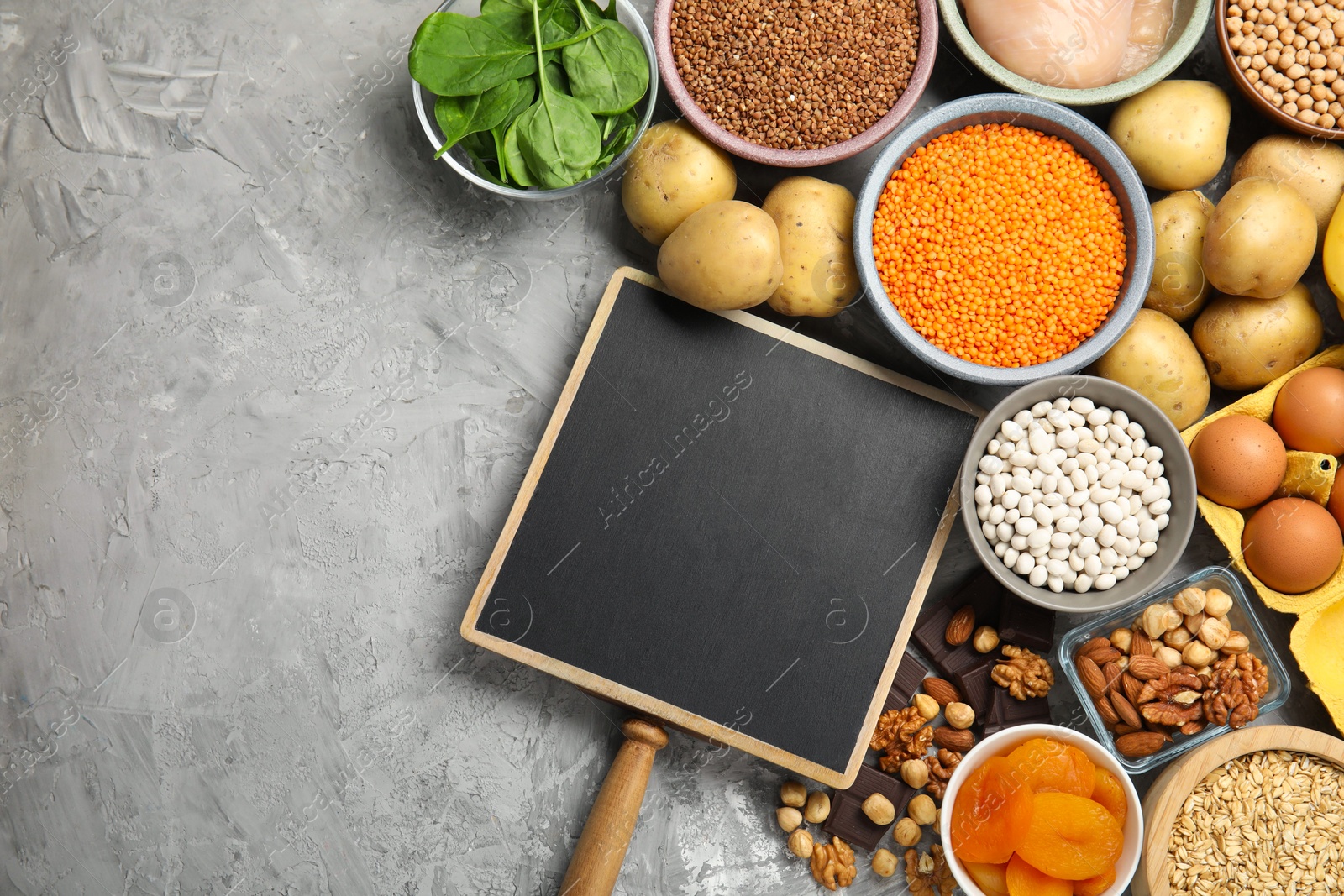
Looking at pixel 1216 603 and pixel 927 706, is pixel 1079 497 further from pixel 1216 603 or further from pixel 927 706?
pixel 927 706

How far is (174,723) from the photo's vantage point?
1.35 meters

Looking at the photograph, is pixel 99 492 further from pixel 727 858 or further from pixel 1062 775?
pixel 1062 775

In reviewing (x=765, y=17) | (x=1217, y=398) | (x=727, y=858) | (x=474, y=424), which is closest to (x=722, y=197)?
(x=765, y=17)

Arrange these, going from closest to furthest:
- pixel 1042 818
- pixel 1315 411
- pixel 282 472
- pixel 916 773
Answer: pixel 1042 818 → pixel 1315 411 → pixel 916 773 → pixel 282 472

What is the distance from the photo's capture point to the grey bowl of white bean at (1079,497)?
3.77 ft

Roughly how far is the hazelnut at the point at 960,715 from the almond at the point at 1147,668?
23 cm

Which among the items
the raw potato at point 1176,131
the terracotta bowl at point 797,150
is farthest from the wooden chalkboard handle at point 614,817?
the raw potato at point 1176,131

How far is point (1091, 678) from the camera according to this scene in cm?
121

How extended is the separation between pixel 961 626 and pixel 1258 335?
60cm

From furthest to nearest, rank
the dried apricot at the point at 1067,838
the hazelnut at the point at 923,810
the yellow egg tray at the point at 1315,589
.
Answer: the hazelnut at the point at 923,810
the yellow egg tray at the point at 1315,589
the dried apricot at the point at 1067,838

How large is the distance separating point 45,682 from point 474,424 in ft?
2.67

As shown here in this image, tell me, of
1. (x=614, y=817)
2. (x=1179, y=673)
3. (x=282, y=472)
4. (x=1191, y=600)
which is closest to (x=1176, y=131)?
(x=1191, y=600)

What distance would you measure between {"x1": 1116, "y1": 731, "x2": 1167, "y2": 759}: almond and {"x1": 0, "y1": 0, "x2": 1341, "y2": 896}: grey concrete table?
12 cm

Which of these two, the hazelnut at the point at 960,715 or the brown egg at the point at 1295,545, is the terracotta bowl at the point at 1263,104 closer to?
the brown egg at the point at 1295,545
